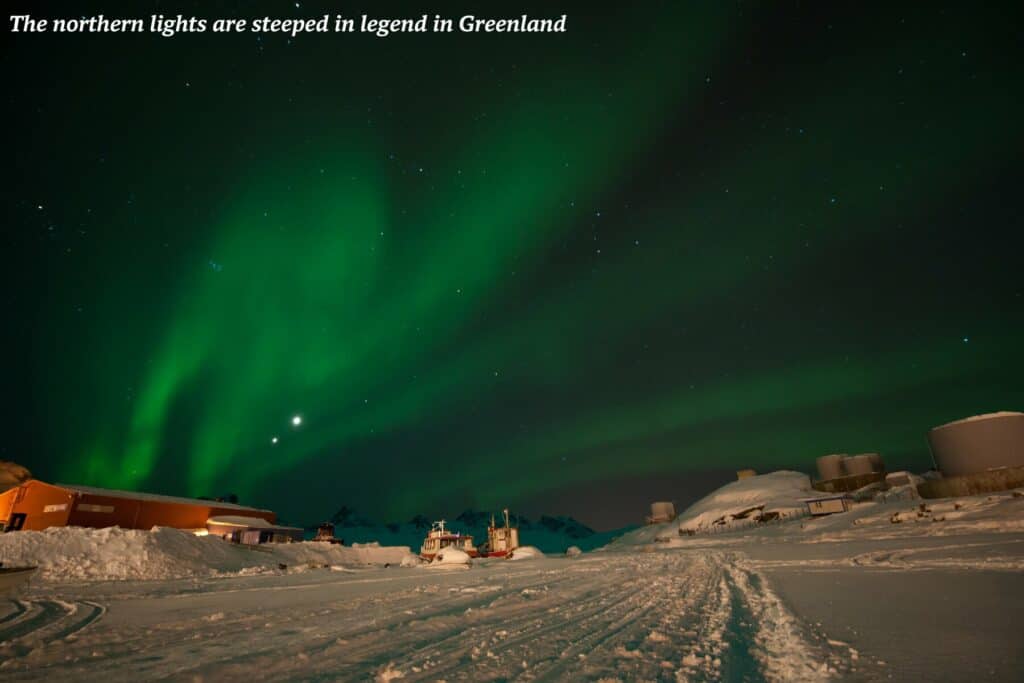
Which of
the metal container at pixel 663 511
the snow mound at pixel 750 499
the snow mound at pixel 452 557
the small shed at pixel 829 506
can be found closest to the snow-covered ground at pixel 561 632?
the snow mound at pixel 452 557

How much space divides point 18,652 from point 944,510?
203ft

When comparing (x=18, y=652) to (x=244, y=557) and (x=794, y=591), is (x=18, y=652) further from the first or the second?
(x=244, y=557)

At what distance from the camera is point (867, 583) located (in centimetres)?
1162

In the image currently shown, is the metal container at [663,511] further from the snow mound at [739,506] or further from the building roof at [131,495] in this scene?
the building roof at [131,495]

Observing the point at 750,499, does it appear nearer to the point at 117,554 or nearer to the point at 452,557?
the point at 452,557

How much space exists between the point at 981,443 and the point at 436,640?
73912 mm

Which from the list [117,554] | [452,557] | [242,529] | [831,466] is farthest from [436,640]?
[831,466]

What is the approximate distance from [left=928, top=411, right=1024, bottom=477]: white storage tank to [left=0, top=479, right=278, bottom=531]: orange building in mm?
90625

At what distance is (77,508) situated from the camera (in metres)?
39.4

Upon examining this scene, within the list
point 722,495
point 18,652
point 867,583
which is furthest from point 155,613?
point 722,495

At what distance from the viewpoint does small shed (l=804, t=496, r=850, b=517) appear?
213 ft

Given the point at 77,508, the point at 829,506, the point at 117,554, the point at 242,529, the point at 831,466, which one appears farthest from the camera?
the point at 831,466

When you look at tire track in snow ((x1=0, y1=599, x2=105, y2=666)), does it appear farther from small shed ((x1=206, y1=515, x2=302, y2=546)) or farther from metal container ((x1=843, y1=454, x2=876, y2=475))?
metal container ((x1=843, y1=454, x2=876, y2=475))

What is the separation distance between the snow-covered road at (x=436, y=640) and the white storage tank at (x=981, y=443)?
211 feet
